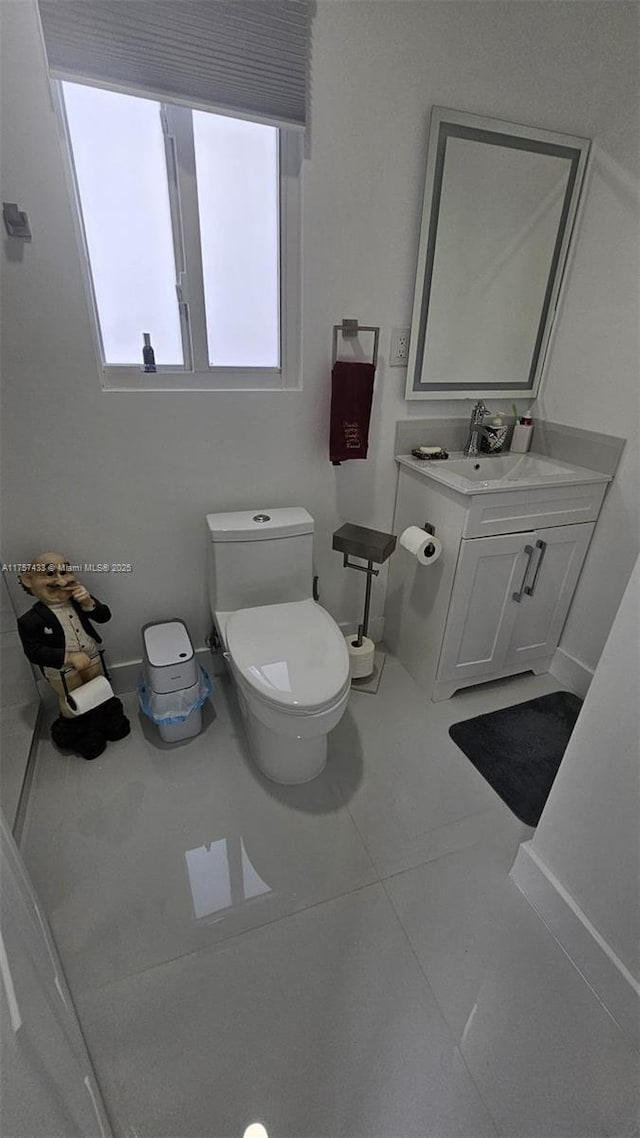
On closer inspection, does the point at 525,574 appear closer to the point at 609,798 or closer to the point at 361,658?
the point at 361,658

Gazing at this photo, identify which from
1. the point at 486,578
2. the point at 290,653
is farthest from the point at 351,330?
the point at 290,653

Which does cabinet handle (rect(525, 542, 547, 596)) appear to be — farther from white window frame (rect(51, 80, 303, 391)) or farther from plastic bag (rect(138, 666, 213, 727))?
plastic bag (rect(138, 666, 213, 727))

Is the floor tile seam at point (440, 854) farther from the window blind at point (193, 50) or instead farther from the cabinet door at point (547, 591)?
the window blind at point (193, 50)

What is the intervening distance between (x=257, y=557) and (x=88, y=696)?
0.70m

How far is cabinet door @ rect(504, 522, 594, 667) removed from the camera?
1762 millimetres

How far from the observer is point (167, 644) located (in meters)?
1.65

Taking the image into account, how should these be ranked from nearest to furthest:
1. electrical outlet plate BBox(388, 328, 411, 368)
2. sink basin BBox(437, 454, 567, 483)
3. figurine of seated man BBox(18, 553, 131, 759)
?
figurine of seated man BBox(18, 553, 131, 759) → electrical outlet plate BBox(388, 328, 411, 368) → sink basin BBox(437, 454, 567, 483)

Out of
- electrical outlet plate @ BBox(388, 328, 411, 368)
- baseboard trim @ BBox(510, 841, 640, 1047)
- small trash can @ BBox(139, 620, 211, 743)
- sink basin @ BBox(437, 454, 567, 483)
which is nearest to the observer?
baseboard trim @ BBox(510, 841, 640, 1047)

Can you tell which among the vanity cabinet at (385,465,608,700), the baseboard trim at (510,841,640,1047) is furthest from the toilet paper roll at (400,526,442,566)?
the baseboard trim at (510,841,640,1047)

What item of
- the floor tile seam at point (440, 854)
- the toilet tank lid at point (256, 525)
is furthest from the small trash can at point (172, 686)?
the floor tile seam at point (440, 854)

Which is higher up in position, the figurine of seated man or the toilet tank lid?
the toilet tank lid

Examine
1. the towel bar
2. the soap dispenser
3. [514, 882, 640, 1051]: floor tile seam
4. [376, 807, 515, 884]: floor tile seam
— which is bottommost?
[376, 807, 515, 884]: floor tile seam

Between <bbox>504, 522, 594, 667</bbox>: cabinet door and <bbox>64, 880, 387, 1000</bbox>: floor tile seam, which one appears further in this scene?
<bbox>504, 522, 594, 667</bbox>: cabinet door

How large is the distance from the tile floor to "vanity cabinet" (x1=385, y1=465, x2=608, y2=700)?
418 mm
